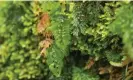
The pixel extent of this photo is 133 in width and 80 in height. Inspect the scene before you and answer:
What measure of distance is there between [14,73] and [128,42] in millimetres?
1367

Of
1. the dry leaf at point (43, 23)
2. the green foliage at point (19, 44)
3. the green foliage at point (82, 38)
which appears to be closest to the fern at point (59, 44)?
the green foliage at point (82, 38)

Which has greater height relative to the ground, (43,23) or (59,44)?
(43,23)

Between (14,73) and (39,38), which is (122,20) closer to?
(39,38)

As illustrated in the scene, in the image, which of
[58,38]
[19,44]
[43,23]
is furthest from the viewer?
[19,44]

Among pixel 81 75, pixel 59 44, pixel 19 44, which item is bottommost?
pixel 81 75

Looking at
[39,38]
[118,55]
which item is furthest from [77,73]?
[39,38]

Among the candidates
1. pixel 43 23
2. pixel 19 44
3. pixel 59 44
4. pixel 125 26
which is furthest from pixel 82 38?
pixel 19 44

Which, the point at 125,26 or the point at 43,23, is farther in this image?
the point at 43,23

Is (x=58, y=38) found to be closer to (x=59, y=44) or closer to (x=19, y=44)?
(x=59, y=44)

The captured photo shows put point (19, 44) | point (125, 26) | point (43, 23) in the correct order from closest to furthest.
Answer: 1. point (125, 26)
2. point (43, 23)
3. point (19, 44)

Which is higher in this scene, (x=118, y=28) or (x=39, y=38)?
(x=118, y=28)

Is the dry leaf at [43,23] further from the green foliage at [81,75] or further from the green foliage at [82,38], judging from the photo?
the green foliage at [81,75]

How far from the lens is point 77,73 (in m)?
2.51

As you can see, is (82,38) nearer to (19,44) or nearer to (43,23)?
(43,23)
